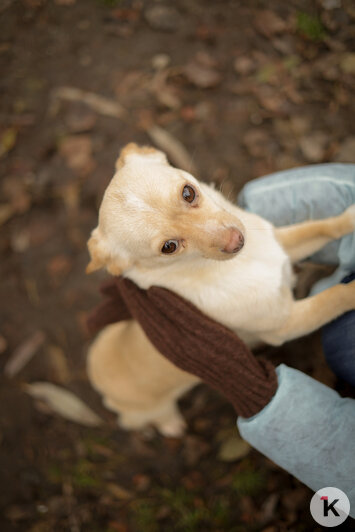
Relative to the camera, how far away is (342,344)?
206 centimetres

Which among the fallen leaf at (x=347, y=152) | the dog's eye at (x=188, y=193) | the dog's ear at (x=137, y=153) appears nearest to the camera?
the dog's eye at (x=188, y=193)

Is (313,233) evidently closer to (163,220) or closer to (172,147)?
(163,220)

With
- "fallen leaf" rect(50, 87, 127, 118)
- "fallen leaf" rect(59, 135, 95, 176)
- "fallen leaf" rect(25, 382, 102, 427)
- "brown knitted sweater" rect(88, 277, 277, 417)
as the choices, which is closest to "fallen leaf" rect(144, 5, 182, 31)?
"fallen leaf" rect(50, 87, 127, 118)

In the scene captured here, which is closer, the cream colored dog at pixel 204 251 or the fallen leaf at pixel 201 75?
the cream colored dog at pixel 204 251

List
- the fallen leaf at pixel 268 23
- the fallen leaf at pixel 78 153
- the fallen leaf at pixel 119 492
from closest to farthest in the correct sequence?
the fallen leaf at pixel 119 492 < the fallen leaf at pixel 268 23 < the fallen leaf at pixel 78 153

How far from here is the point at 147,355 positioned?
2.37 metres

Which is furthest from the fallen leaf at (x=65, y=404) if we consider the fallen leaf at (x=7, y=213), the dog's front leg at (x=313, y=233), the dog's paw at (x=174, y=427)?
the dog's front leg at (x=313, y=233)

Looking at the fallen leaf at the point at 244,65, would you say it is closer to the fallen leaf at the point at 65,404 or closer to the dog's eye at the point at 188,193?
the dog's eye at the point at 188,193

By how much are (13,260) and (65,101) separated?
1.80 meters

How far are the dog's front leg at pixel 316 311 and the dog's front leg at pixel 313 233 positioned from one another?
0.37m

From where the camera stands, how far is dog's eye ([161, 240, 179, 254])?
185 cm

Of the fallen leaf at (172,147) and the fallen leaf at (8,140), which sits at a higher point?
the fallen leaf at (172,147)

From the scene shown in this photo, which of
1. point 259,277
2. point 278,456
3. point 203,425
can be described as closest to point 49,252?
point 203,425

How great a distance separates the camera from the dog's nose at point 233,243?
1779mm
